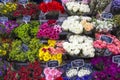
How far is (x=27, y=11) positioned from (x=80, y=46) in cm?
123

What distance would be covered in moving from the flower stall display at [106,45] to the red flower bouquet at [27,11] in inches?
47.6

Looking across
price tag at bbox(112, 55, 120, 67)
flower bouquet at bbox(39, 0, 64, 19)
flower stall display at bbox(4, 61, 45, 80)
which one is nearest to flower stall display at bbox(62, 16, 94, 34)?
flower bouquet at bbox(39, 0, 64, 19)

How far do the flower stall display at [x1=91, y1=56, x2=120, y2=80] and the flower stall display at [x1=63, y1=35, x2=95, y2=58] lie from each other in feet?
0.41

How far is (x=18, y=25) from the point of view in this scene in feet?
15.9

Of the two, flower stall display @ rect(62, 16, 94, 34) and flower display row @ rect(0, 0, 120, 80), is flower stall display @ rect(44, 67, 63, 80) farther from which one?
flower stall display @ rect(62, 16, 94, 34)

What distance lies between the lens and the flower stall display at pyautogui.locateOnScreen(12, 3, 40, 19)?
5.01 metres

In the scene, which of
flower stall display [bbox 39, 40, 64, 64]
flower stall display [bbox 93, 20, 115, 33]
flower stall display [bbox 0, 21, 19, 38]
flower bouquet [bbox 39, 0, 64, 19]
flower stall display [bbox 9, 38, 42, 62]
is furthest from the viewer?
flower bouquet [bbox 39, 0, 64, 19]

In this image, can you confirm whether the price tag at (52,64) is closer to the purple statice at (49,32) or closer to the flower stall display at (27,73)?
the flower stall display at (27,73)

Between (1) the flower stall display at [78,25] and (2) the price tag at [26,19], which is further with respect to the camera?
(2) the price tag at [26,19]

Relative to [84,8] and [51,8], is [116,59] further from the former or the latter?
[51,8]

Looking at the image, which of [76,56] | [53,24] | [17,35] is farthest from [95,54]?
[17,35]

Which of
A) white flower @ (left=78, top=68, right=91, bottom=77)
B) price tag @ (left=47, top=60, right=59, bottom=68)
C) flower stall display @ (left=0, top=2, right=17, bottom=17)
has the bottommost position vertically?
white flower @ (left=78, top=68, right=91, bottom=77)

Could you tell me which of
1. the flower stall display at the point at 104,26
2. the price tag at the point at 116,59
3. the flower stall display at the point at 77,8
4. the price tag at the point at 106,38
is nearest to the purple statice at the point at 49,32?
the flower stall display at the point at 77,8

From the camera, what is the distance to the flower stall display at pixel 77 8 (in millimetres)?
4777
